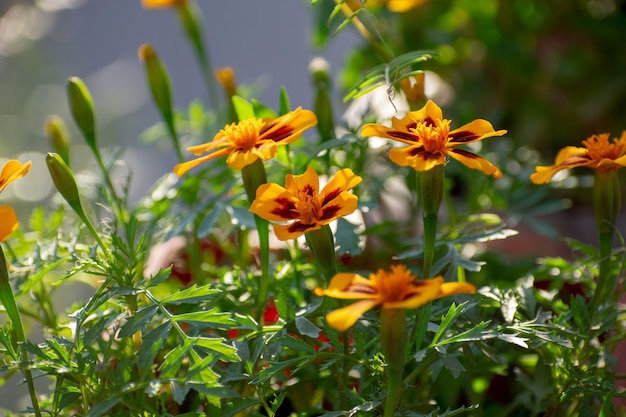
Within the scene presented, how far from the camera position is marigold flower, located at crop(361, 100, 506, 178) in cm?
39

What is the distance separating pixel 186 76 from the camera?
206 centimetres

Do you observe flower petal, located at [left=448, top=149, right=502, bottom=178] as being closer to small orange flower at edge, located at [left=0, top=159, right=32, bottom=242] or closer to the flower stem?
the flower stem

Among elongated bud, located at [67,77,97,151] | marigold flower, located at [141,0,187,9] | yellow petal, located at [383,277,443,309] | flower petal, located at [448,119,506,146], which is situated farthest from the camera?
marigold flower, located at [141,0,187,9]

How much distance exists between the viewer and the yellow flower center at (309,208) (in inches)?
15.9

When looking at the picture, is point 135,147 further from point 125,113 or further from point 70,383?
point 70,383

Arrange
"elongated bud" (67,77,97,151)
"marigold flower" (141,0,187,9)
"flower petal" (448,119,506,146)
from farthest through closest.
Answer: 1. "marigold flower" (141,0,187,9)
2. "elongated bud" (67,77,97,151)
3. "flower petal" (448,119,506,146)

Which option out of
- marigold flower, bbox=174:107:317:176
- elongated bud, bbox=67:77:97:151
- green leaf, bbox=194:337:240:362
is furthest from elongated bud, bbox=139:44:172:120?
green leaf, bbox=194:337:240:362

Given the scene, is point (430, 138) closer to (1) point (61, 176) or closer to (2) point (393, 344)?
(2) point (393, 344)

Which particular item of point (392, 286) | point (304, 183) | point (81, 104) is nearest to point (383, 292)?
point (392, 286)

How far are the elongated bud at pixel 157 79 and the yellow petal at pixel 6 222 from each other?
9.2 inches

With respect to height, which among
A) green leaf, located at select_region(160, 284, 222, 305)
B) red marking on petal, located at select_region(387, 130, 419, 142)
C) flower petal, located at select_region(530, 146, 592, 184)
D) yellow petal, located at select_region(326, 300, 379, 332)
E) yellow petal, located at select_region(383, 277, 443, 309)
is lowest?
flower petal, located at select_region(530, 146, 592, 184)

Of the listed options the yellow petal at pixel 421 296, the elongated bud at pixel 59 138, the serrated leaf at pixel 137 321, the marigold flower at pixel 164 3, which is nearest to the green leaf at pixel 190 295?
the serrated leaf at pixel 137 321

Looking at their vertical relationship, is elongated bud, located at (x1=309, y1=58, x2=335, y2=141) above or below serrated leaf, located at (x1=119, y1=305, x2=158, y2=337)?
above

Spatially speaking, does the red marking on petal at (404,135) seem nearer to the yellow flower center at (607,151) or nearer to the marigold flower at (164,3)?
the yellow flower center at (607,151)
